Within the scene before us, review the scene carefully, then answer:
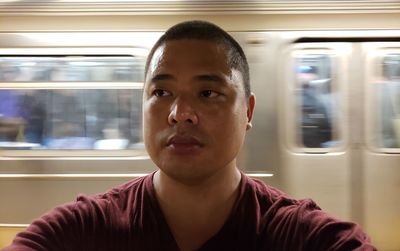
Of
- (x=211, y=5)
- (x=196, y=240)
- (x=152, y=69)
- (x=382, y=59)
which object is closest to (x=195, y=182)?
(x=196, y=240)

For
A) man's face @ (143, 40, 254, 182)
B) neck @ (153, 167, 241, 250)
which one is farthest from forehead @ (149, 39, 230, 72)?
neck @ (153, 167, 241, 250)

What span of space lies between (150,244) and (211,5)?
268cm

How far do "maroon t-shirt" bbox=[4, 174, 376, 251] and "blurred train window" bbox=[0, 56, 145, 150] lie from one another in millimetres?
2327

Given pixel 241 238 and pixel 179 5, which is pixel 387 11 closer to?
pixel 179 5

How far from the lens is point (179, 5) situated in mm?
3719

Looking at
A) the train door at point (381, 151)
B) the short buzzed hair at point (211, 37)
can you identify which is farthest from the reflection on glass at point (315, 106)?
the short buzzed hair at point (211, 37)

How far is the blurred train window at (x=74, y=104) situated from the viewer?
369 cm

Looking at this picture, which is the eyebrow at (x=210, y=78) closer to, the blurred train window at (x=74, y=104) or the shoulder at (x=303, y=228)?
the shoulder at (x=303, y=228)

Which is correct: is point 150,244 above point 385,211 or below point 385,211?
above

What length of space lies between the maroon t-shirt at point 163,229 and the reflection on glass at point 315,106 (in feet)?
7.78

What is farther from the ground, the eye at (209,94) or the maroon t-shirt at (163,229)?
the eye at (209,94)

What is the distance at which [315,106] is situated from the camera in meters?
3.70

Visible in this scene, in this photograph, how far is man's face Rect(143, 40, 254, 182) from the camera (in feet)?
4.39

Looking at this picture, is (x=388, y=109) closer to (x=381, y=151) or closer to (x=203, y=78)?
(x=381, y=151)
